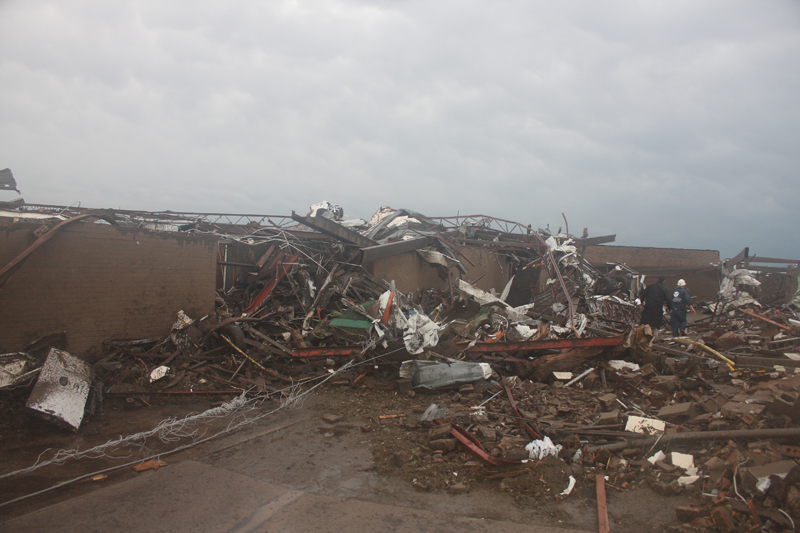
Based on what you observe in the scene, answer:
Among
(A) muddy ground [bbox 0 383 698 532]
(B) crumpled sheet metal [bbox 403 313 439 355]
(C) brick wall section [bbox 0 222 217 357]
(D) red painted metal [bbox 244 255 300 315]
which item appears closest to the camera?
(A) muddy ground [bbox 0 383 698 532]

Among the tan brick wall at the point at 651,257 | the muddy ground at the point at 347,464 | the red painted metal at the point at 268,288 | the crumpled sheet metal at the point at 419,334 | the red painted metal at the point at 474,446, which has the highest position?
the tan brick wall at the point at 651,257

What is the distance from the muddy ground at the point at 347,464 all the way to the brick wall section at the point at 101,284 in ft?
4.39

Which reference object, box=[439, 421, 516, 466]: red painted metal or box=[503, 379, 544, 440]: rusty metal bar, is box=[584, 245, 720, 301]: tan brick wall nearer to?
box=[503, 379, 544, 440]: rusty metal bar

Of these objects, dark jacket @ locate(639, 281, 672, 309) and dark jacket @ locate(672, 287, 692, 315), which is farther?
dark jacket @ locate(672, 287, 692, 315)

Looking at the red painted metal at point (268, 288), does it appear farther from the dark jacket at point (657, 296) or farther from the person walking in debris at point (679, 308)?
the person walking in debris at point (679, 308)

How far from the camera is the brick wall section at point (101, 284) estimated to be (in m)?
5.55

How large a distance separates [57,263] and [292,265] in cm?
403

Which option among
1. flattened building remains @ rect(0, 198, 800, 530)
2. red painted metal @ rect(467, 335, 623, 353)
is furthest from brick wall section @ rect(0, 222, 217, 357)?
red painted metal @ rect(467, 335, 623, 353)

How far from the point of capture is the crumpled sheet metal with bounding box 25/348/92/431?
4496mm

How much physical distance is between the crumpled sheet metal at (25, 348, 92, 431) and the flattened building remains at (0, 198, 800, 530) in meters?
0.02

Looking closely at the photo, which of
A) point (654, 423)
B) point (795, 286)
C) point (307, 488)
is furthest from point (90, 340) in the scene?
point (795, 286)

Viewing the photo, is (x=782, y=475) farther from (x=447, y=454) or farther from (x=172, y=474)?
(x=172, y=474)

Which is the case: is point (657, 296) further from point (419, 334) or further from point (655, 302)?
point (419, 334)

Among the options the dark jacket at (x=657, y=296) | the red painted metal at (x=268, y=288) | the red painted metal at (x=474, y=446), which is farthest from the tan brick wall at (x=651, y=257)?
the red painted metal at (x=474, y=446)
